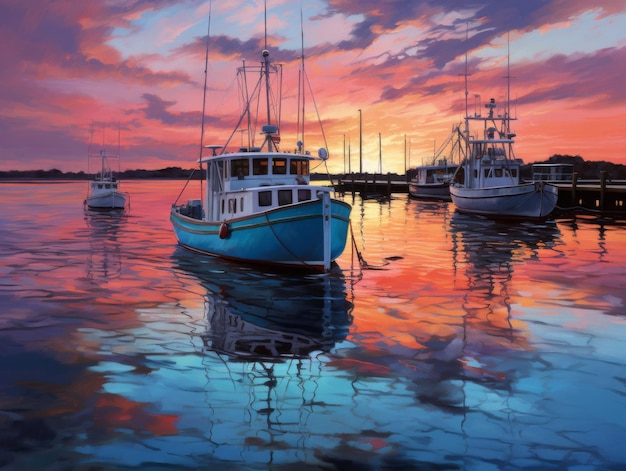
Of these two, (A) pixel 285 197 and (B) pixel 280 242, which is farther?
(A) pixel 285 197

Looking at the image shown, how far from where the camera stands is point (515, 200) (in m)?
41.7

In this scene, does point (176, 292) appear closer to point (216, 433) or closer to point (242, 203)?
point (242, 203)

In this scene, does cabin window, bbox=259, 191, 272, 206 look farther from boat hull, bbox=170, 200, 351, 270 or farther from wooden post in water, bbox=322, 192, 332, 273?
wooden post in water, bbox=322, 192, 332, 273

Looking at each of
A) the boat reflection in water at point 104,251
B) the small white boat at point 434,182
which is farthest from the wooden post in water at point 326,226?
the small white boat at point 434,182

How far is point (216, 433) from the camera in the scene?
674 cm

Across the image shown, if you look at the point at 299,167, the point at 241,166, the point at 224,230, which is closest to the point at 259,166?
the point at 241,166

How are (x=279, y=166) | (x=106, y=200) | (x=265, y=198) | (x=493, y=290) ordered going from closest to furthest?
(x=493, y=290) → (x=265, y=198) → (x=279, y=166) → (x=106, y=200)

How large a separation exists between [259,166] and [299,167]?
5.86 ft

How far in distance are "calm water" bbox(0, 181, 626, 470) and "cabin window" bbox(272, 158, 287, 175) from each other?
4967 millimetres

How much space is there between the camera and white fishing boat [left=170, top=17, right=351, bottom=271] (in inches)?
723

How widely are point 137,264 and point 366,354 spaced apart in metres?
15.1

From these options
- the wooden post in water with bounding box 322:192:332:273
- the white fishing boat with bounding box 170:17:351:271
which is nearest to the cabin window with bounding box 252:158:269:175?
the white fishing boat with bounding box 170:17:351:271

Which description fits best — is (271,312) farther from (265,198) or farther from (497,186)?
(497,186)

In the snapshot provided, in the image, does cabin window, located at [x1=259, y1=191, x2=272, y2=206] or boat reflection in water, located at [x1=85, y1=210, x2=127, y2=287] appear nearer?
boat reflection in water, located at [x1=85, y1=210, x2=127, y2=287]
